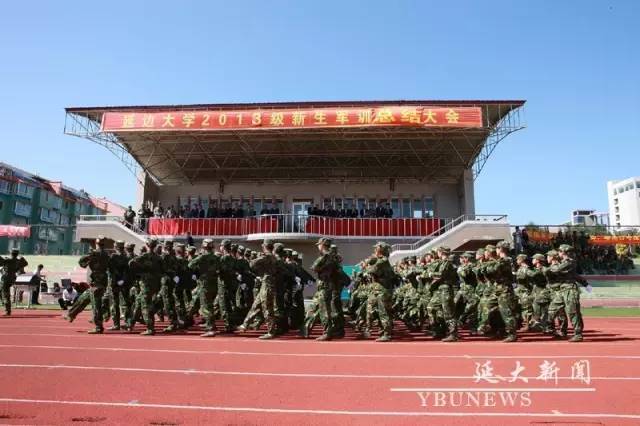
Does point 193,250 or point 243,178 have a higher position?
point 243,178

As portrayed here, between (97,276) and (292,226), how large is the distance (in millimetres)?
11768

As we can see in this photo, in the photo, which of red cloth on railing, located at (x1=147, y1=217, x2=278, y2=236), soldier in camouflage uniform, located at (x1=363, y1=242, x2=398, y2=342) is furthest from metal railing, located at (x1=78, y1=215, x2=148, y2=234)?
soldier in camouflage uniform, located at (x1=363, y1=242, x2=398, y2=342)

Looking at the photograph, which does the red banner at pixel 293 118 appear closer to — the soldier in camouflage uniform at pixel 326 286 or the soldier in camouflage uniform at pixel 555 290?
the soldier in camouflage uniform at pixel 555 290

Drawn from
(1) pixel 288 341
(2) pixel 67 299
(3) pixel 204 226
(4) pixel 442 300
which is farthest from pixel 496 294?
(3) pixel 204 226

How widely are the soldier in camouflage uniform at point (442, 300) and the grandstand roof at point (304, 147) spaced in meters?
11.2

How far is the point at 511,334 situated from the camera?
8.63 meters

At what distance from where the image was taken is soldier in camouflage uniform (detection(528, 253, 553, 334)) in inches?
372

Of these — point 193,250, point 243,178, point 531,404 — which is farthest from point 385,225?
point 531,404

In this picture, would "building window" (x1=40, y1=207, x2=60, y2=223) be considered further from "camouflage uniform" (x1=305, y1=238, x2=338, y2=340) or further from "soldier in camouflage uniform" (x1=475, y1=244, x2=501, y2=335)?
"soldier in camouflage uniform" (x1=475, y1=244, x2=501, y2=335)

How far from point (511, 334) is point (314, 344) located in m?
3.76

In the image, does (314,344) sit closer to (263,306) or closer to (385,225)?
(263,306)

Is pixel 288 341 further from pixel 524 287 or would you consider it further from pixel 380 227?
pixel 380 227

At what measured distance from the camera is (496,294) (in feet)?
29.6

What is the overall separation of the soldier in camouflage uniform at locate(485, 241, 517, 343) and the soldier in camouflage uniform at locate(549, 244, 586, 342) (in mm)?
840
